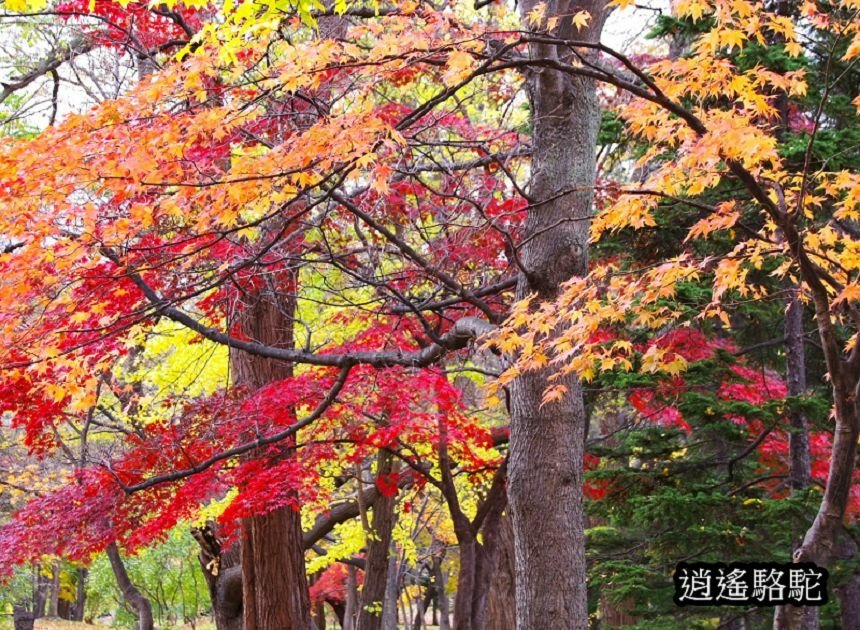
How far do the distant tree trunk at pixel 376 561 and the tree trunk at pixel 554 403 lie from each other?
6761 mm

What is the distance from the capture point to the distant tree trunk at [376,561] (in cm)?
1236

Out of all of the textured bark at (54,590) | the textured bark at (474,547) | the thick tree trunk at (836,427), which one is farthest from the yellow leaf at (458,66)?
the textured bark at (54,590)

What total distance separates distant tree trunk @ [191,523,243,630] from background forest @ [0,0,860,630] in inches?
1.8

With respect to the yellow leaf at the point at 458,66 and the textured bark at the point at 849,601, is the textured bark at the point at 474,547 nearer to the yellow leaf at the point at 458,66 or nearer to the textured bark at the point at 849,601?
the textured bark at the point at 849,601

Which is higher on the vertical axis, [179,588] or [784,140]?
[784,140]

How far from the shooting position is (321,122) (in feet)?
16.5

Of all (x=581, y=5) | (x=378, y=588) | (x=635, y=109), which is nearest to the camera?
(x=635, y=109)

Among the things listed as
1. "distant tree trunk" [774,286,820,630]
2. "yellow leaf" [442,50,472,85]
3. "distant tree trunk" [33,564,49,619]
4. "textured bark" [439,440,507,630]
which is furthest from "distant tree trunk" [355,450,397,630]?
"distant tree trunk" [33,564,49,619]

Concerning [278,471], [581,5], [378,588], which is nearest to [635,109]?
[581,5]

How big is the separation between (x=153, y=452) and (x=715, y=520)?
18.2ft

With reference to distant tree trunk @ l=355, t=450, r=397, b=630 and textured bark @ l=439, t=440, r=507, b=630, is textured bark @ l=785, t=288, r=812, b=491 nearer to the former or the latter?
textured bark @ l=439, t=440, r=507, b=630

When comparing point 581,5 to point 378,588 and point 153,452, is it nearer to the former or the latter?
point 153,452

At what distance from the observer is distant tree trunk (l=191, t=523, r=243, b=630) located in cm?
1102

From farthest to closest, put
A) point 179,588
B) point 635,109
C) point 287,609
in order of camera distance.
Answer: point 179,588, point 287,609, point 635,109
